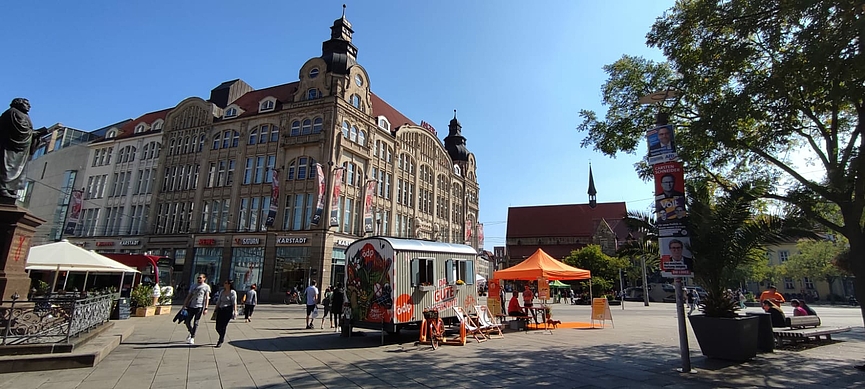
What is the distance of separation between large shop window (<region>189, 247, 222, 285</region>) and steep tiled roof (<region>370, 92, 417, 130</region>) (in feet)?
60.1

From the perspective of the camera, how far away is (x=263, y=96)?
40.5 m

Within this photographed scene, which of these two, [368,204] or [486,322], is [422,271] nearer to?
[486,322]

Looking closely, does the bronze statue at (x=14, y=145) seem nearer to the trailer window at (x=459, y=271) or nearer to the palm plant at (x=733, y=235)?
the trailer window at (x=459, y=271)

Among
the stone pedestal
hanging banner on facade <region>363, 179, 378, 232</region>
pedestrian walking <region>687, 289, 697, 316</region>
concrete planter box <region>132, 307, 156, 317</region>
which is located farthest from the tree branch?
hanging banner on facade <region>363, 179, 378, 232</region>

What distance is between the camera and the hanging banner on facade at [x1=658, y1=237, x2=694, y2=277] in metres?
7.28

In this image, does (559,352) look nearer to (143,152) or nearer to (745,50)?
(745,50)

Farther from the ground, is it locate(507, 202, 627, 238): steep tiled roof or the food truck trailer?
locate(507, 202, 627, 238): steep tiled roof

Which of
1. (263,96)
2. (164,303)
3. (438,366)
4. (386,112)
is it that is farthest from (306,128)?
(438,366)

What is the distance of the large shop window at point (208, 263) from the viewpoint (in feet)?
110

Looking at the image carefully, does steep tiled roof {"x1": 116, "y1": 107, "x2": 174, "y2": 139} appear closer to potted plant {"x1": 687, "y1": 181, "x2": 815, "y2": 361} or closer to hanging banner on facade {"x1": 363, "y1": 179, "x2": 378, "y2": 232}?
hanging banner on facade {"x1": 363, "y1": 179, "x2": 378, "y2": 232}

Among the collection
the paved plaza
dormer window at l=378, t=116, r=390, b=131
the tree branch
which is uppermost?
dormer window at l=378, t=116, r=390, b=131

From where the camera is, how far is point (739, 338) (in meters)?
8.09

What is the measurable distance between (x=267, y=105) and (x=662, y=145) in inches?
1392

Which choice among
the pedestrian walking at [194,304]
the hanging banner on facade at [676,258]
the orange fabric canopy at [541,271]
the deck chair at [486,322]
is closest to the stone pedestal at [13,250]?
the pedestrian walking at [194,304]
